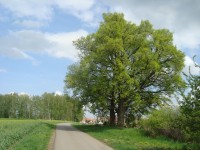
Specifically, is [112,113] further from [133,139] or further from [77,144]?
[77,144]

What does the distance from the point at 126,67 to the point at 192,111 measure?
25490 millimetres

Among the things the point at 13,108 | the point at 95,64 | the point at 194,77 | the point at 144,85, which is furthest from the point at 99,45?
the point at 13,108

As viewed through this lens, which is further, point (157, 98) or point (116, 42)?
point (157, 98)

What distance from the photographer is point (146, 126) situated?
Answer: 36625 millimetres

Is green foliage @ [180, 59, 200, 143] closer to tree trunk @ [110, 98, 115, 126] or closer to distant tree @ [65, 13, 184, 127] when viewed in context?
distant tree @ [65, 13, 184, 127]

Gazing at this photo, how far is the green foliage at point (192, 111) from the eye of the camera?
2028 cm

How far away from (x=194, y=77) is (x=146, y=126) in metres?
15.8

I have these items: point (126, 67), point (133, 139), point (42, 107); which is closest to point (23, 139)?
point (133, 139)

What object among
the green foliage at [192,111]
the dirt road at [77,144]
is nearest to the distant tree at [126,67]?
the dirt road at [77,144]

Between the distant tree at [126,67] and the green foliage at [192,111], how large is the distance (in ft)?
72.0

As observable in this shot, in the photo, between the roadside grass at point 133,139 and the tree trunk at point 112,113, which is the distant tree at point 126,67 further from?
the roadside grass at point 133,139

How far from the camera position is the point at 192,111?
20656 millimetres

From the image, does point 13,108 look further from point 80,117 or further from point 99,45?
point 99,45

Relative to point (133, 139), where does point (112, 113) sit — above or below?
above
